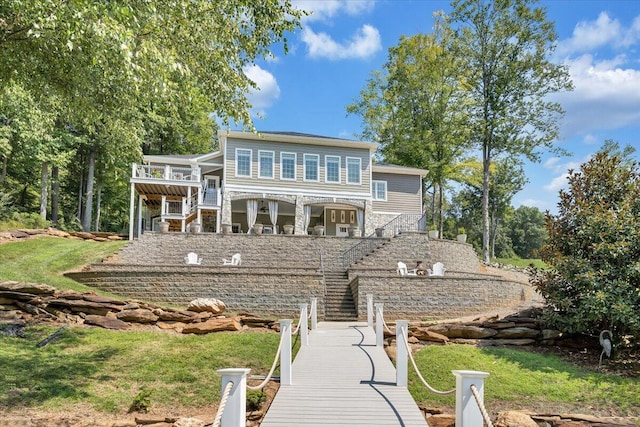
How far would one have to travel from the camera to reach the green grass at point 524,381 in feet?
25.9

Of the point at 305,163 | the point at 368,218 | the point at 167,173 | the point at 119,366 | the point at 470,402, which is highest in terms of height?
the point at 305,163

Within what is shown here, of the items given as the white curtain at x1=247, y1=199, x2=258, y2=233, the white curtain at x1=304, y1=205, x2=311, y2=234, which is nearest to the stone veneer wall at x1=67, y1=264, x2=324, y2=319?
the white curtain at x1=247, y1=199, x2=258, y2=233

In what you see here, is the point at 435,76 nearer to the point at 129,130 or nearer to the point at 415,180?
the point at 415,180

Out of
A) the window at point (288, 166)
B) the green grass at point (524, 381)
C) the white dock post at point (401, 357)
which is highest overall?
the window at point (288, 166)

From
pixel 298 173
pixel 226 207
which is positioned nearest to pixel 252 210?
pixel 226 207

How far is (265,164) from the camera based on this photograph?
23.1 meters

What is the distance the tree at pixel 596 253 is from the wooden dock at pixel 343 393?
189 inches

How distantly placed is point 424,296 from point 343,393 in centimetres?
883

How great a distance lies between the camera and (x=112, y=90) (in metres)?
7.89

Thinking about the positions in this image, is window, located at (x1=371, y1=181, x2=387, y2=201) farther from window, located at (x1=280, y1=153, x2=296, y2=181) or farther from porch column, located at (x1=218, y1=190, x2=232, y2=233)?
porch column, located at (x1=218, y1=190, x2=232, y2=233)

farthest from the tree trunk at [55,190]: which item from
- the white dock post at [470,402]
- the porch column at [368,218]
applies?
the white dock post at [470,402]

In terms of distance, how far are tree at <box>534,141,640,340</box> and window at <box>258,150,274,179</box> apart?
14874mm

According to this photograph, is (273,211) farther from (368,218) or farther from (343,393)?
(343,393)

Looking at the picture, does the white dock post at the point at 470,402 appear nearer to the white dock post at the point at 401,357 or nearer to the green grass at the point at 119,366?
the white dock post at the point at 401,357
